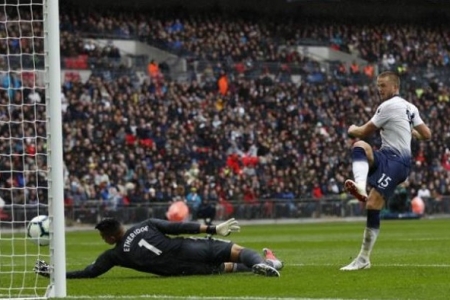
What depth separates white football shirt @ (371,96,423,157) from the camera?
46.1ft

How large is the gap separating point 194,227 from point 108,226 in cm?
99

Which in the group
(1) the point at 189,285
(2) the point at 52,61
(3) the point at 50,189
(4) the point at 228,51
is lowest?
(1) the point at 189,285

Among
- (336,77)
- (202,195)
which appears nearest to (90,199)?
(202,195)

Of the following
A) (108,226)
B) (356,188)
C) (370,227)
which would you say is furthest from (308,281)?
(108,226)

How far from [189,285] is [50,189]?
6.94 ft

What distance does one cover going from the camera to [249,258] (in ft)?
43.8

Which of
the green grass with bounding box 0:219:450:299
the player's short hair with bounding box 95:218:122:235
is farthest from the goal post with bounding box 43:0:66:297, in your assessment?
the player's short hair with bounding box 95:218:122:235

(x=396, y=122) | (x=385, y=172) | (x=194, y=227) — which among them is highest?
(x=396, y=122)

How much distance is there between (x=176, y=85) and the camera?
48812 millimetres

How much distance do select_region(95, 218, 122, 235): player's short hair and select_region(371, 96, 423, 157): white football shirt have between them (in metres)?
3.28

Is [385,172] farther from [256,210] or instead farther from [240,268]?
[256,210]

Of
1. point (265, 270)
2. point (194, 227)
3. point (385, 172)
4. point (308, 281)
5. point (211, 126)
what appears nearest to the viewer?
point (308, 281)

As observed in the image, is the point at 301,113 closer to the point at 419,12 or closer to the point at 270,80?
the point at 270,80

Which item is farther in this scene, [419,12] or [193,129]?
[419,12]
